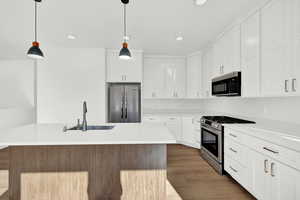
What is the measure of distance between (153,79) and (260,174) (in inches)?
131

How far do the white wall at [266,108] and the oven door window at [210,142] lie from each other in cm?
82

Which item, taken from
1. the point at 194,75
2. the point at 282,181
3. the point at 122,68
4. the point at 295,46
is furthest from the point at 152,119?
the point at 295,46

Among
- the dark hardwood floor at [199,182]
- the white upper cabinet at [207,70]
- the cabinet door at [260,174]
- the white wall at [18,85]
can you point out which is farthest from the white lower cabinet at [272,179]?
the white wall at [18,85]

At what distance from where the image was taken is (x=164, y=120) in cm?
430

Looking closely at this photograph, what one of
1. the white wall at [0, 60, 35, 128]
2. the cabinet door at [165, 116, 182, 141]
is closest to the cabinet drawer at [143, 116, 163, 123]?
the cabinet door at [165, 116, 182, 141]

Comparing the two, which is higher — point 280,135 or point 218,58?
point 218,58

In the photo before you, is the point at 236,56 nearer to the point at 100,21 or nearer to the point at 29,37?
the point at 100,21

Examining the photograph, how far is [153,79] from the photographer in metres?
4.57

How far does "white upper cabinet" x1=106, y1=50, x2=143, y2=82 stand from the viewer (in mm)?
4125

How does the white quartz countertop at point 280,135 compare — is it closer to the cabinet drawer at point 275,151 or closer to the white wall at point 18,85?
the cabinet drawer at point 275,151

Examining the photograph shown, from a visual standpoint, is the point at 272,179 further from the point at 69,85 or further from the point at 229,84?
the point at 69,85

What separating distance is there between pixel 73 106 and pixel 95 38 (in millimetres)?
1750

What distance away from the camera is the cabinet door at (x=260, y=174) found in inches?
69.7

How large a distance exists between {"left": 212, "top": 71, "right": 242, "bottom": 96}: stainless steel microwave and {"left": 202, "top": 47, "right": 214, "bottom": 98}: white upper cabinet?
1.83 feet
